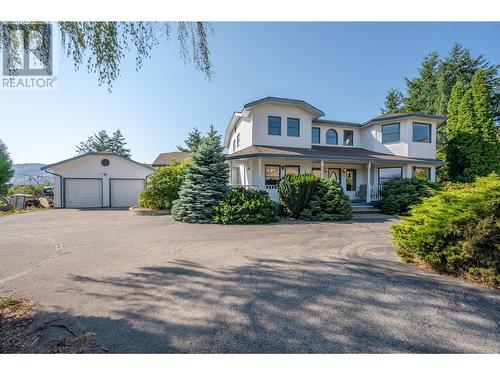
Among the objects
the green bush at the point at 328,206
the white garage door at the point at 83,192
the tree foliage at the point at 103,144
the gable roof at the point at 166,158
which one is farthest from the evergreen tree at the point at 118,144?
the green bush at the point at 328,206

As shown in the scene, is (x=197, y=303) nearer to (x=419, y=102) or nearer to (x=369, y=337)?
(x=369, y=337)

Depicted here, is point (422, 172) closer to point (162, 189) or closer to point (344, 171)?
point (344, 171)

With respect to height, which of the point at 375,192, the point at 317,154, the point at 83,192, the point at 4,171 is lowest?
the point at 83,192

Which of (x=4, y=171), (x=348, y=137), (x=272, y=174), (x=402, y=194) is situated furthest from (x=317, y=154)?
(x=4, y=171)

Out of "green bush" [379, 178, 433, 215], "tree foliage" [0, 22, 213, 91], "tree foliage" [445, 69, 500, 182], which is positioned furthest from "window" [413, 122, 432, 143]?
"tree foliage" [0, 22, 213, 91]

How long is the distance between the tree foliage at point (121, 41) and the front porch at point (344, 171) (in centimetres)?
1032

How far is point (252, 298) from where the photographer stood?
3.39 m

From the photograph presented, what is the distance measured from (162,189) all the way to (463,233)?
13.4 m

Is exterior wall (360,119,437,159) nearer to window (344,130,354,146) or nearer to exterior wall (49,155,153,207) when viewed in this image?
window (344,130,354,146)

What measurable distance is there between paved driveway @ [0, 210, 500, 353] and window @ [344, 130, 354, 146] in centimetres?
1340

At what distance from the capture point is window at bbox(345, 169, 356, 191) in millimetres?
16750

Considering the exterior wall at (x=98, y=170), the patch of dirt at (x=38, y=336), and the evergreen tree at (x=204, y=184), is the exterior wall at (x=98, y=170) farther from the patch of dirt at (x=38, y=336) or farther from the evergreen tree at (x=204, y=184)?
the patch of dirt at (x=38, y=336)

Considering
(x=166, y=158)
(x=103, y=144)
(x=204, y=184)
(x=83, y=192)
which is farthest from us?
(x=103, y=144)
